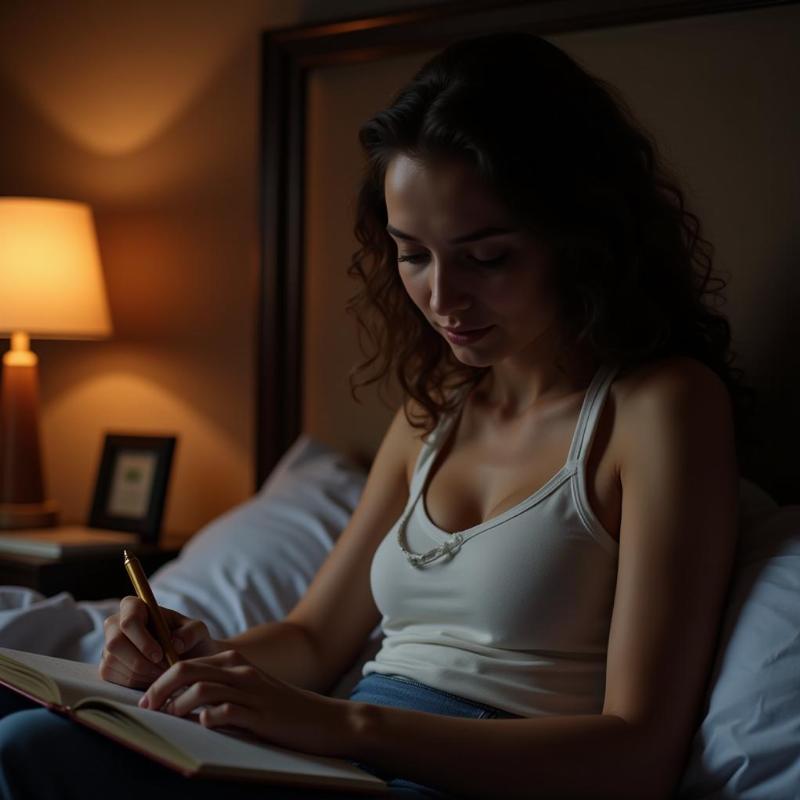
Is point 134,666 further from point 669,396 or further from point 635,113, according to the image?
point 635,113

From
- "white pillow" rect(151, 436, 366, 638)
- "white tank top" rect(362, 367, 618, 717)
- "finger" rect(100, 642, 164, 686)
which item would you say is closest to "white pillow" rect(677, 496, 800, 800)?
"white tank top" rect(362, 367, 618, 717)

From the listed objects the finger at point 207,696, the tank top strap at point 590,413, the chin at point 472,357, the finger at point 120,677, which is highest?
the chin at point 472,357

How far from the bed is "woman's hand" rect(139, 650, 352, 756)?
0.37 meters

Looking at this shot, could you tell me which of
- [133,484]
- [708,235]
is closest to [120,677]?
[708,235]

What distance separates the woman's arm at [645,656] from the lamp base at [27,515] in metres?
1.49

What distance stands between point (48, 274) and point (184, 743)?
162 cm

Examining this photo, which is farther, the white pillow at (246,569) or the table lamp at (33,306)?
the table lamp at (33,306)

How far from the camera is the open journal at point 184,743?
90 cm

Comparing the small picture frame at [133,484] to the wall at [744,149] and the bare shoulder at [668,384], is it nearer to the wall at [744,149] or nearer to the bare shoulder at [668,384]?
the wall at [744,149]

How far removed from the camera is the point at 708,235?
5.65 ft

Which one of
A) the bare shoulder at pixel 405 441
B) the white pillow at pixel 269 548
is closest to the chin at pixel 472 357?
the bare shoulder at pixel 405 441

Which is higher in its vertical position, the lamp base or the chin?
the chin

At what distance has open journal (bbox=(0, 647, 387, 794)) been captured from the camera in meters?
0.90

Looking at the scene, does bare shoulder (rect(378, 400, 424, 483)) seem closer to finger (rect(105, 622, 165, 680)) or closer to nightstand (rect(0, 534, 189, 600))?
finger (rect(105, 622, 165, 680))
